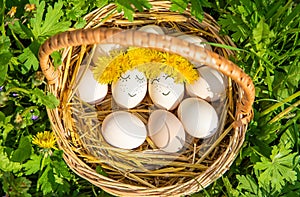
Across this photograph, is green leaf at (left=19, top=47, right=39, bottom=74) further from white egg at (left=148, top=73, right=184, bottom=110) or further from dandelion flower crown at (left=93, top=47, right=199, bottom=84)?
white egg at (left=148, top=73, right=184, bottom=110)

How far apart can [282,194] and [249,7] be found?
0.54 m

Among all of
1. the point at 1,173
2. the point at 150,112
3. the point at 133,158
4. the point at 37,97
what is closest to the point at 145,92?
the point at 150,112

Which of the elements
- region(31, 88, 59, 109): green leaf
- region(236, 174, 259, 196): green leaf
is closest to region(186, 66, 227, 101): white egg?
region(236, 174, 259, 196): green leaf

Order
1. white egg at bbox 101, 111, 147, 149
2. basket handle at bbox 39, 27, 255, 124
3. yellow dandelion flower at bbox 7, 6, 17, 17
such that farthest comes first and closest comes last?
white egg at bbox 101, 111, 147, 149 < yellow dandelion flower at bbox 7, 6, 17, 17 < basket handle at bbox 39, 27, 255, 124

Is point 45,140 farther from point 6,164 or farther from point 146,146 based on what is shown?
point 146,146

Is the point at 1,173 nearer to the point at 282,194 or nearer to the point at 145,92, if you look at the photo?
the point at 145,92

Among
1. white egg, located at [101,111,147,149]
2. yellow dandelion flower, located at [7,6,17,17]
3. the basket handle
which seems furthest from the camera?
white egg, located at [101,111,147,149]

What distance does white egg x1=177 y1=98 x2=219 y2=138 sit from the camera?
1643 millimetres

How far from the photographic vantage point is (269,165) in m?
1.62

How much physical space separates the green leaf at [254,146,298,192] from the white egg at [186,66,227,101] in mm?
226

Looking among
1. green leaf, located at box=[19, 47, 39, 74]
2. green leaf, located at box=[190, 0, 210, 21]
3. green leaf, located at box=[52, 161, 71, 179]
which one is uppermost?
green leaf, located at box=[190, 0, 210, 21]

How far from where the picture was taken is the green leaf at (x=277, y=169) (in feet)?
5.30

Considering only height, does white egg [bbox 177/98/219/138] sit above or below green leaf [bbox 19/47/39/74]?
below

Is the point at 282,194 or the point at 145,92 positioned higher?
the point at 145,92
